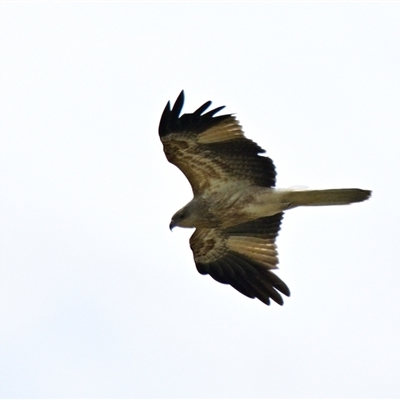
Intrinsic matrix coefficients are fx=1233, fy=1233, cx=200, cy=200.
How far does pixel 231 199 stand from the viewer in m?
13.4

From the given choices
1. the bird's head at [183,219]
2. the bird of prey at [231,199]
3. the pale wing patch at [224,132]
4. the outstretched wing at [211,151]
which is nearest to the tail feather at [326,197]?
the bird of prey at [231,199]

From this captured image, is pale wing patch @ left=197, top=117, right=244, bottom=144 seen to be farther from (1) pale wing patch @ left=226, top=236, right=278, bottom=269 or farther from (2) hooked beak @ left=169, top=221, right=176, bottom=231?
(1) pale wing patch @ left=226, top=236, right=278, bottom=269

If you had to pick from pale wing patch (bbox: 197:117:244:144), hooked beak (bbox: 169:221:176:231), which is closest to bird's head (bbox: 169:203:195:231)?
hooked beak (bbox: 169:221:176:231)

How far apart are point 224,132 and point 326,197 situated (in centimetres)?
126

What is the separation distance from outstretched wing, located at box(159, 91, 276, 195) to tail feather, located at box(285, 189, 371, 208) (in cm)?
37

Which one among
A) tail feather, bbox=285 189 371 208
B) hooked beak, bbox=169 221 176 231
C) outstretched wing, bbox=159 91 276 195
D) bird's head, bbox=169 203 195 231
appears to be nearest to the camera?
tail feather, bbox=285 189 371 208

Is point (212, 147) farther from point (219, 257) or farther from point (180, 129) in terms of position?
point (219, 257)

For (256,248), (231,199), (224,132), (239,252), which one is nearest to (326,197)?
(231,199)

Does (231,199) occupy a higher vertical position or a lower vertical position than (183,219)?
higher

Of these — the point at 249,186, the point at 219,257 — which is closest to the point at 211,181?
the point at 249,186

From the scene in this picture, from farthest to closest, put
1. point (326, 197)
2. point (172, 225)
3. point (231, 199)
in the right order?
1. point (172, 225)
2. point (231, 199)
3. point (326, 197)

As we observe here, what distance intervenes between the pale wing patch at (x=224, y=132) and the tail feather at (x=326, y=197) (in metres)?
0.84

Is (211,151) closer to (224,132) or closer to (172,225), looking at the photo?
(224,132)

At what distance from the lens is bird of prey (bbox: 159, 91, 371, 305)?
12.8 meters
